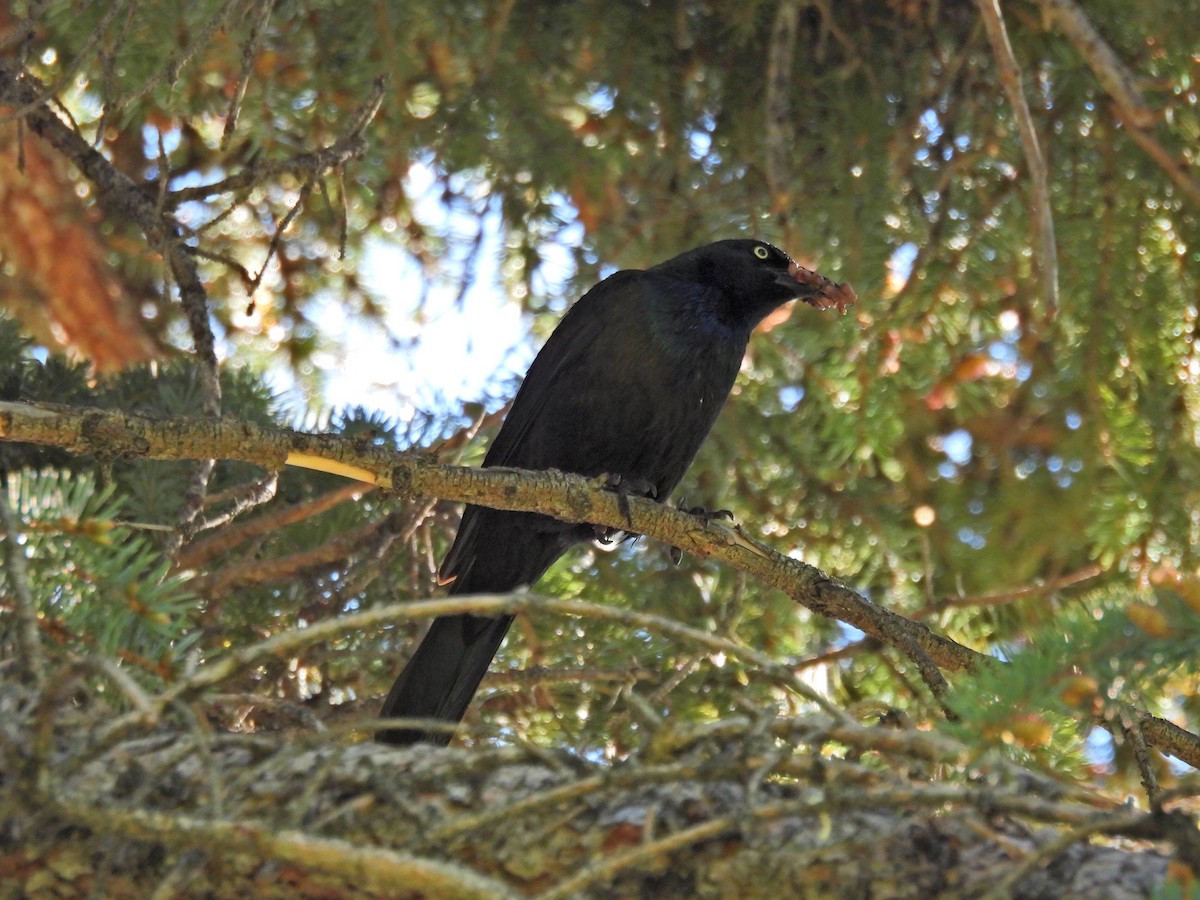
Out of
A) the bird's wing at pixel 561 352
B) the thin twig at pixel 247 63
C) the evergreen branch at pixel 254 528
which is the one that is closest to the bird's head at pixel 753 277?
the bird's wing at pixel 561 352

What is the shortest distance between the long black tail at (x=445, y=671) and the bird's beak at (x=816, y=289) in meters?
1.39

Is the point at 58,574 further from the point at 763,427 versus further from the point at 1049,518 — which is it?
the point at 1049,518

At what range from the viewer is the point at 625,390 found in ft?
12.2

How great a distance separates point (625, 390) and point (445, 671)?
3.01 ft

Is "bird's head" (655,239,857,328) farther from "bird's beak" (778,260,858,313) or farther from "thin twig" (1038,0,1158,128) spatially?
"thin twig" (1038,0,1158,128)

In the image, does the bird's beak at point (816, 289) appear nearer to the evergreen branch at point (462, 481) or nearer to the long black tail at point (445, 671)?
the evergreen branch at point (462, 481)

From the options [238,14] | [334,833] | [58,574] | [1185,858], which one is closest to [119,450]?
[58,574]

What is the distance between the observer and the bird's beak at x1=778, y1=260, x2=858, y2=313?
3928 millimetres

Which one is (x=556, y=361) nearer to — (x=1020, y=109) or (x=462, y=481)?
(x=462, y=481)

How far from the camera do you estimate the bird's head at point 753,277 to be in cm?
399

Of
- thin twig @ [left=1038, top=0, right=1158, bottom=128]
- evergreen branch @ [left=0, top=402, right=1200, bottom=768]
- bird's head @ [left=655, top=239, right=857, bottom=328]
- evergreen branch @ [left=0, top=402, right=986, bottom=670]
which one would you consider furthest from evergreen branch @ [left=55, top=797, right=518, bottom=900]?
bird's head @ [left=655, top=239, right=857, bottom=328]

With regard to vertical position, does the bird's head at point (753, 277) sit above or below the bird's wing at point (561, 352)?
above

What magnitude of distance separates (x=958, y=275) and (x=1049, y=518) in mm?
948

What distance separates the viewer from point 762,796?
1.42m
